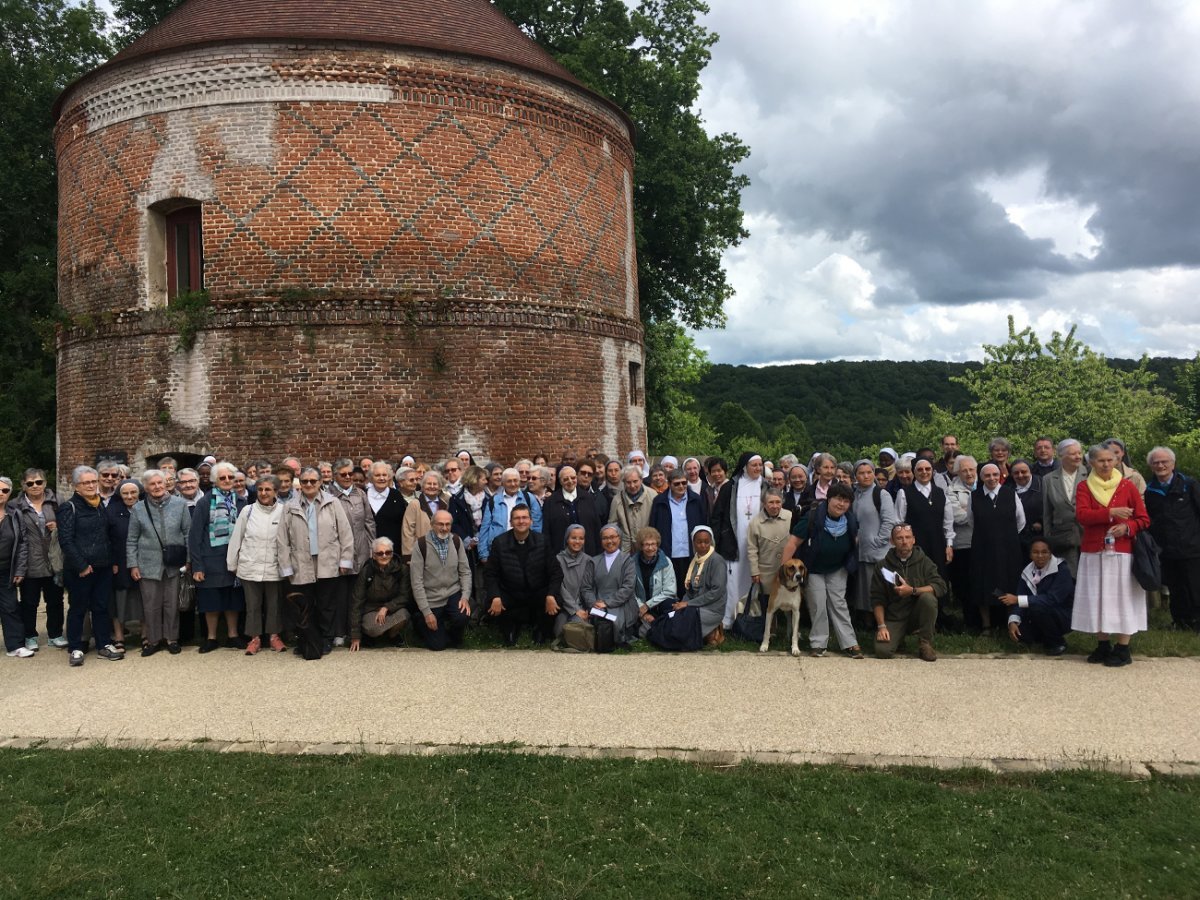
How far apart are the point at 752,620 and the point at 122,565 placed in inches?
238

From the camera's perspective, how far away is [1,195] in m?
19.7

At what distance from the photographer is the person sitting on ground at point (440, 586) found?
311 inches

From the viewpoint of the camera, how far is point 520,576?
808 cm

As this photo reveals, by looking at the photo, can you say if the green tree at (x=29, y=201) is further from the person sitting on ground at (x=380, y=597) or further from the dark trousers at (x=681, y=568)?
the dark trousers at (x=681, y=568)

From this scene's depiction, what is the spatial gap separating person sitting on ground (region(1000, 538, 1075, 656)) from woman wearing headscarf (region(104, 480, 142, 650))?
821 centimetres

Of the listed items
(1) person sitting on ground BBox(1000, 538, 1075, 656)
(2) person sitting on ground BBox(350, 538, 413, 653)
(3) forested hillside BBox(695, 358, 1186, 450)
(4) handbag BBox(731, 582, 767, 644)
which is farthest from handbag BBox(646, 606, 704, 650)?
(3) forested hillside BBox(695, 358, 1186, 450)

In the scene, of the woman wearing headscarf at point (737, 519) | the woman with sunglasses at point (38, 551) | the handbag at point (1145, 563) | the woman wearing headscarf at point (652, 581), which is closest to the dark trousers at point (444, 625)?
the woman wearing headscarf at point (652, 581)

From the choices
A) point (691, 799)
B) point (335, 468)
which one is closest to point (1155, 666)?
point (691, 799)

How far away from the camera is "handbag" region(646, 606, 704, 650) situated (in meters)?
7.62

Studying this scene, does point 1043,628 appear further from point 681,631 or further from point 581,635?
point 581,635

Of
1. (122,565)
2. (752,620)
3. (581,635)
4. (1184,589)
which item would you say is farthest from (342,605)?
(1184,589)

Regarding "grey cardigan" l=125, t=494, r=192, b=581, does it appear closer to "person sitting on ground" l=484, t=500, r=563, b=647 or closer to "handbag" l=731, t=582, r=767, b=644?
"person sitting on ground" l=484, t=500, r=563, b=647

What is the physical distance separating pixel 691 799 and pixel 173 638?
5.74 meters

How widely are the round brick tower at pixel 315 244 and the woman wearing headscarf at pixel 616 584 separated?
18.6 feet
